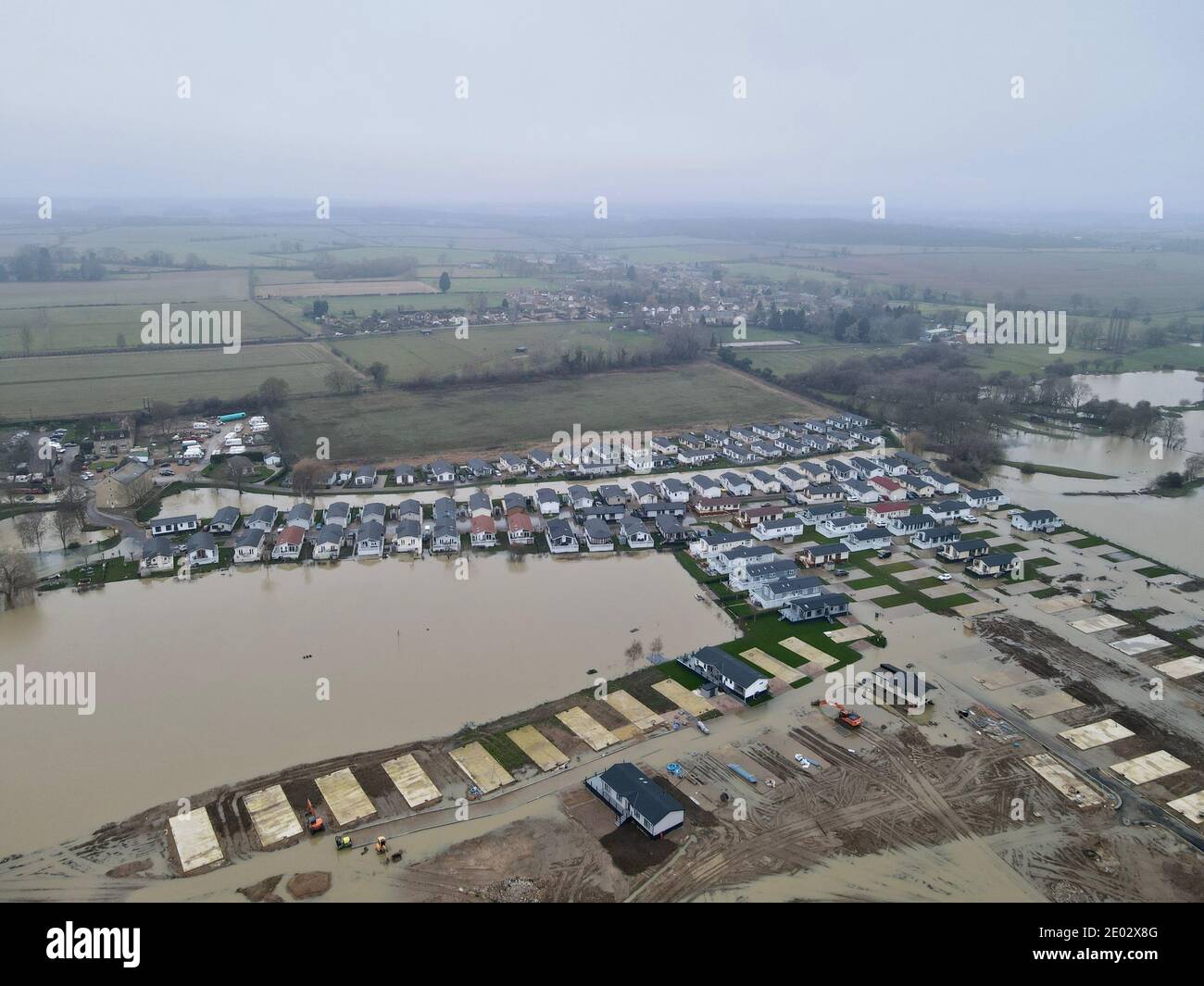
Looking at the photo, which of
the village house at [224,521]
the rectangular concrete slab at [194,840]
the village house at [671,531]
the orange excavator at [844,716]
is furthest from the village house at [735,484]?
the rectangular concrete slab at [194,840]

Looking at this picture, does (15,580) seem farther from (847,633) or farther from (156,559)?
(847,633)

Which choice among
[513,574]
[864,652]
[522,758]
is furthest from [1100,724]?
[513,574]

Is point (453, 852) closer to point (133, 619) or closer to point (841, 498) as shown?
point (133, 619)

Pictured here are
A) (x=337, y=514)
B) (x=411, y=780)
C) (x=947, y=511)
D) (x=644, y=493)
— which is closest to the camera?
(x=411, y=780)

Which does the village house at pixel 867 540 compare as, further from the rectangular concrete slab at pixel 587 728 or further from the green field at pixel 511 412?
the green field at pixel 511 412

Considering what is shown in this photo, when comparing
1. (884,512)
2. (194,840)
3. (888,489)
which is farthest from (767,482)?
(194,840)

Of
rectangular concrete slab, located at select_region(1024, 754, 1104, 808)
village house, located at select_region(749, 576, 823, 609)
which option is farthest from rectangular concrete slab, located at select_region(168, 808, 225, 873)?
rectangular concrete slab, located at select_region(1024, 754, 1104, 808)
